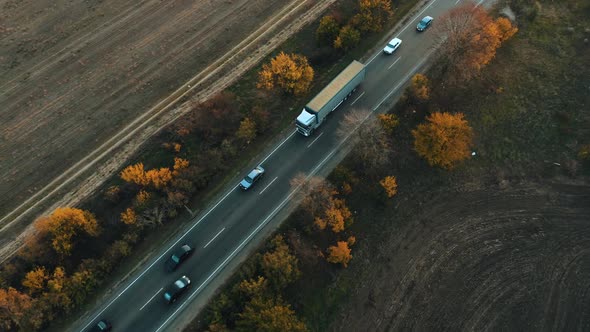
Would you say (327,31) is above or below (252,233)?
above

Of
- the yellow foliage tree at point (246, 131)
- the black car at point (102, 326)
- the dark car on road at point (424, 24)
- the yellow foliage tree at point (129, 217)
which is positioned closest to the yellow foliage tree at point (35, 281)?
the black car at point (102, 326)

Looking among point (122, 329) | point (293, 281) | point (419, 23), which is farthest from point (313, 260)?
point (419, 23)

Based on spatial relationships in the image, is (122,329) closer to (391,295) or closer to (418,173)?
(391,295)

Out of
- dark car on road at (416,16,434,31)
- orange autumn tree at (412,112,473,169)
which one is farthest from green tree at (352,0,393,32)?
orange autumn tree at (412,112,473,169)

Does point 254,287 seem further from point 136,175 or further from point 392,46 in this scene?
point 392,46

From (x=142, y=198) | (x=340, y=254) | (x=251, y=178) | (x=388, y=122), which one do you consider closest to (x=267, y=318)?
(x=340, y=254)
